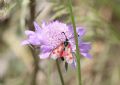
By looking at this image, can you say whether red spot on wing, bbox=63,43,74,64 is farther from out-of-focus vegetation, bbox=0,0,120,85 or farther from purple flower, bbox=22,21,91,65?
out-of-focus vegetation, bbox=0,0,120,85

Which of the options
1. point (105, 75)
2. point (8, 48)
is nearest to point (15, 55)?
point (8, 48)

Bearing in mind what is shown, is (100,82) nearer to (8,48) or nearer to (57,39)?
(8,48)

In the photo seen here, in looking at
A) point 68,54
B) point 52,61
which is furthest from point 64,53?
point 52,61

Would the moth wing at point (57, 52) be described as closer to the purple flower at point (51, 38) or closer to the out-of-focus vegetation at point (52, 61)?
the purple flower at point (51, 38)

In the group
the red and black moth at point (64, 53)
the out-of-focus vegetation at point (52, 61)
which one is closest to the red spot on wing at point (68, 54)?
the red and black moth at point (64, 53)

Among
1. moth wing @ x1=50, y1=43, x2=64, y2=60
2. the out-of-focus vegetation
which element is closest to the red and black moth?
moth wing @ x1=50, y1=43, x2=64, y2=60

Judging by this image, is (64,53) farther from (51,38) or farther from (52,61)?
(52,61)
